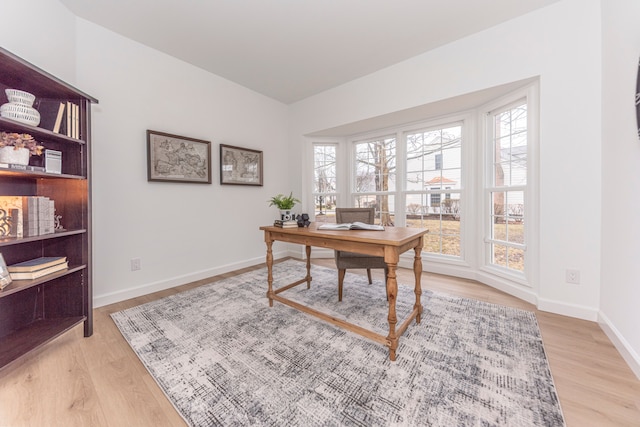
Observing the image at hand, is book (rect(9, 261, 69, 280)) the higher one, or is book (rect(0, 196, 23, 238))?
book (rect(0, 196, 23, 238))

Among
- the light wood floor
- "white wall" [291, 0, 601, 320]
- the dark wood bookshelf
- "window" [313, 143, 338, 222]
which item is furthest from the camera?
"window" [313, 143, 338, 222]

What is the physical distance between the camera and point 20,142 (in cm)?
154

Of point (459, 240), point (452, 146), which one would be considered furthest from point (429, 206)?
point (452, 146)

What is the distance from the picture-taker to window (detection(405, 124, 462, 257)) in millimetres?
3254

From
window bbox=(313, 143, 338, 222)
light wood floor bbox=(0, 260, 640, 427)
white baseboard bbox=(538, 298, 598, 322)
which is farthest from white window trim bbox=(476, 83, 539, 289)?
window bbox=(313, 143, 338, 222)

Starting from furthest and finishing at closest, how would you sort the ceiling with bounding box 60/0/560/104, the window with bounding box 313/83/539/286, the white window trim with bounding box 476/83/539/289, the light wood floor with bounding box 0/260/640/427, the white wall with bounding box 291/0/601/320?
the window with bounding box 313/83/539/286 < the white window trim with bounding box 476/83/539/289 < the ceiling with bounding box 60/0/560/104 < the white wall with bounding box 291/0/601/320 < the light wood floor with bounding box 0/260/640/427

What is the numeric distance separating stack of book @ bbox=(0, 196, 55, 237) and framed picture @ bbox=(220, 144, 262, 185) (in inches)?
72.8

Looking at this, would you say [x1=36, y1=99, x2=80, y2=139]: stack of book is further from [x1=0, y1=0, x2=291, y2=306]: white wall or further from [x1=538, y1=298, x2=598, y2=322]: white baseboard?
[x1=538, y1=298, x2=598, y2=322]: white baseboard

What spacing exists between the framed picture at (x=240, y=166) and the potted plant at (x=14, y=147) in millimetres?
1865

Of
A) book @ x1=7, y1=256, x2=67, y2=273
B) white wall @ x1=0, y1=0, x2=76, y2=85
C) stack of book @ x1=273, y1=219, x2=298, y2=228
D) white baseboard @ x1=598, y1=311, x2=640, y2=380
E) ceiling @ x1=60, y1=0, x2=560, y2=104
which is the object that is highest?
ceiling @ x1=60, y1=0, x2=560, y2=104

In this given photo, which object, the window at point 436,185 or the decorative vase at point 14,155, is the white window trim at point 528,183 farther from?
the decorative vase at point 14,155

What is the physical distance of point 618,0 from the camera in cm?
170

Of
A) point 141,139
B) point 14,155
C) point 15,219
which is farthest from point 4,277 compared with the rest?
point 141,139

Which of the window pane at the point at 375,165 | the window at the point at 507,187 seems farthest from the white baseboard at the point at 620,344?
the window pane at the point at 375,165
